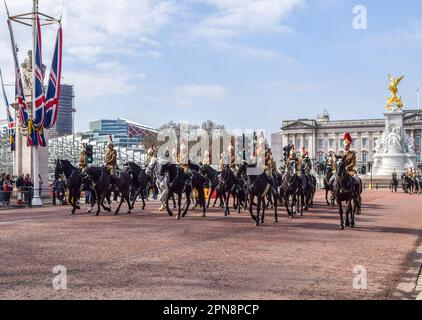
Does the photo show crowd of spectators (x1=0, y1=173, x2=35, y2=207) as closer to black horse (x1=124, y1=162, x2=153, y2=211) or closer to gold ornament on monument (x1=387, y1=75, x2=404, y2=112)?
black horse (x1=124, y1=162, x2=153, y2=211)

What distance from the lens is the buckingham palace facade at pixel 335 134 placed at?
141m

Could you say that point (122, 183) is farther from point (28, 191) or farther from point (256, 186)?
point (28, 191)

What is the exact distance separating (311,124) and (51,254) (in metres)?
152

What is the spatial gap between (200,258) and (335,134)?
14988cm

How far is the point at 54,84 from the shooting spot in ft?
93.4

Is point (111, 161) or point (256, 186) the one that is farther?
point (111, 161)

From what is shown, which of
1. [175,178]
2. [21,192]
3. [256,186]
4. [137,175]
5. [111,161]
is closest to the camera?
[256,186]

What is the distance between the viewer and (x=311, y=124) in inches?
6260

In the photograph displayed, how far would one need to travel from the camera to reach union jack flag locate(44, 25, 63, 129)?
28.3m

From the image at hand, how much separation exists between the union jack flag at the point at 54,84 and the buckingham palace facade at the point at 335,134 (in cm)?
11809

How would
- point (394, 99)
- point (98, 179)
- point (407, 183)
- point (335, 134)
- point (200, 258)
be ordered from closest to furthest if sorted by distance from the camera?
point (200, 258), point (98, 179), point (407, 183), point (394, 99), point (335, 134)

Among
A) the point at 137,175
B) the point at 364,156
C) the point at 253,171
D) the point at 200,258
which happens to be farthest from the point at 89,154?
the point at 364,156

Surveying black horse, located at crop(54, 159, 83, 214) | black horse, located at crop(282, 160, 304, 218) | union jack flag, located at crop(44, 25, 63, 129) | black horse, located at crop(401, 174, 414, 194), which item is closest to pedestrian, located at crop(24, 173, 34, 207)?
union jack flag, located at crop(44, 25, 63, 129)

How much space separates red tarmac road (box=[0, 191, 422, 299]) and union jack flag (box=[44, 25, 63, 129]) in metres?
11.1
